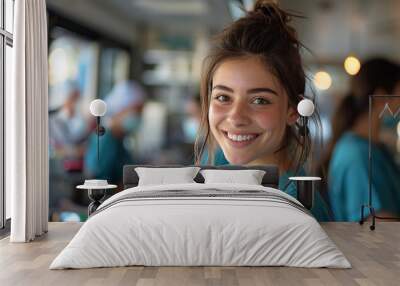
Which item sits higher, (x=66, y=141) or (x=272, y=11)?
(x=272, y=11)

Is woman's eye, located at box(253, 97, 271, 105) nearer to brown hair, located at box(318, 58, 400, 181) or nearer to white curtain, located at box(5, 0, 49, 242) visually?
brown hair, located at box(318, 58, 400, 181)

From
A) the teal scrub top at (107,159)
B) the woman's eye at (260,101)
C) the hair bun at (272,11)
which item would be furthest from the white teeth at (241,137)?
the hair bun at (272,11)

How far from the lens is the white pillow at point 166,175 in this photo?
6.26 meters

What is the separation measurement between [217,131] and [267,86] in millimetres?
774

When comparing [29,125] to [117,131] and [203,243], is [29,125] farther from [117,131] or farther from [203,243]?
[203,243]

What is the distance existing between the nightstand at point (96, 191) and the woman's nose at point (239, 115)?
1.53m

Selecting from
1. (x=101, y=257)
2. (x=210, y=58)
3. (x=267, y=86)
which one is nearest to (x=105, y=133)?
(x=210, y=58)

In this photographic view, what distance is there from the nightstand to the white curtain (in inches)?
20.5

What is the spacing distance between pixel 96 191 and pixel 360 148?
10.1 feet

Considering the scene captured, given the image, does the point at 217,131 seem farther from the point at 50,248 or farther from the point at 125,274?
the point at 125,274

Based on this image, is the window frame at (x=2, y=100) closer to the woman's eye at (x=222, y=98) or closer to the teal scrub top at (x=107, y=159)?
the teal scrub top at (x=107, y=159)

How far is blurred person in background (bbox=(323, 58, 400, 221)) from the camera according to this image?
6773mm

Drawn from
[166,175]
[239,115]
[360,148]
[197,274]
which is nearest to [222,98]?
[239,115]

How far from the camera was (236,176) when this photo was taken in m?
6.22
